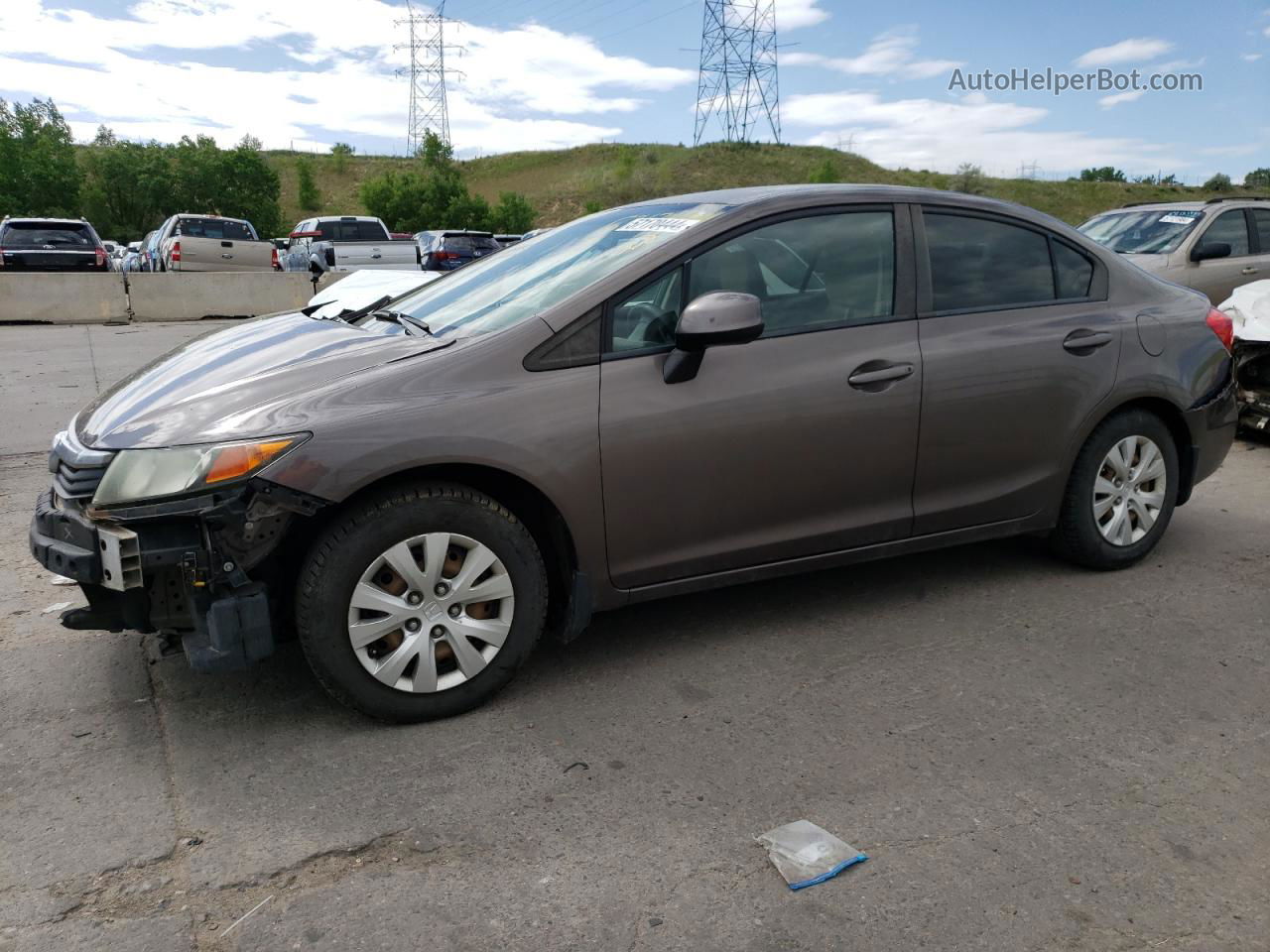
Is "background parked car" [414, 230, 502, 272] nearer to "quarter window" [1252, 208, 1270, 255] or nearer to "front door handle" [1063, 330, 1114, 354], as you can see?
"quarter window" [1252, 208, 1270, 255]

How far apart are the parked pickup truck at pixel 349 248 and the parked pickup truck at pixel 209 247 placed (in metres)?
1.17

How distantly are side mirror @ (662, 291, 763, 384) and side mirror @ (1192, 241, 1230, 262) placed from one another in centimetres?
908

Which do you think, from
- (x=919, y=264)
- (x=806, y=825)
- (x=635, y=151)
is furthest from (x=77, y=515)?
(x=635, y=151)

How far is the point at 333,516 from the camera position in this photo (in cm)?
313

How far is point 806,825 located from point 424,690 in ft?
4.11

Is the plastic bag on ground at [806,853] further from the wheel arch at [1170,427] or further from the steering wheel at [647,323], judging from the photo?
the wheel arch at [1170,427]

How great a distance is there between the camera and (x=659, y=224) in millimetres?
3893

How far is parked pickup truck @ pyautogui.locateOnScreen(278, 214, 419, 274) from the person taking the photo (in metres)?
21.3

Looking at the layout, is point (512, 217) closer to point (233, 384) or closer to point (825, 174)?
point (825, 174)

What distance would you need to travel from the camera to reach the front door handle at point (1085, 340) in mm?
4285

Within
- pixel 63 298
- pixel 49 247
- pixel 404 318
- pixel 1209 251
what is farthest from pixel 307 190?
pixel 404 318

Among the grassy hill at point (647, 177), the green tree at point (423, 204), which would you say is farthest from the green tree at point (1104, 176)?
the green tree at point (423, 204)

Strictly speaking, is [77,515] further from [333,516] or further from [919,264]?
[919,264]

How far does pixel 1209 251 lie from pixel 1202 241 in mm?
169
